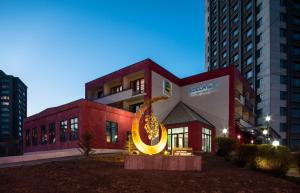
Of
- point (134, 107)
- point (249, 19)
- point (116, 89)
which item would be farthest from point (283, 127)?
point (116, 89)

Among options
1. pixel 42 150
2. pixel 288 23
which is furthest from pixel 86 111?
pixel 288 23

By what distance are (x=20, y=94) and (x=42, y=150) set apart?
16535 centimetres

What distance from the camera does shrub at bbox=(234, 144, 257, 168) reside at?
20.5m

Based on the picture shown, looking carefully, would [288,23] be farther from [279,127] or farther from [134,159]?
[134,159]

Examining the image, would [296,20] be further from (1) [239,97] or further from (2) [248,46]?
(1) [239,97]

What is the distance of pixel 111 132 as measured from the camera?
35344 mm

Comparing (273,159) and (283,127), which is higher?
(283,127)

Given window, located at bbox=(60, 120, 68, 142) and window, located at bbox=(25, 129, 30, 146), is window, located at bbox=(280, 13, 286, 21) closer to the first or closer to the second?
window, located at bbox=(60, 120, 68, 142)

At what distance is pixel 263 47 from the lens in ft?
221

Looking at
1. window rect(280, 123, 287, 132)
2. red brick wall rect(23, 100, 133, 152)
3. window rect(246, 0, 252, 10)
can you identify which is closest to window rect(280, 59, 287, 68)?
window rect(280, 123, 287, 132)

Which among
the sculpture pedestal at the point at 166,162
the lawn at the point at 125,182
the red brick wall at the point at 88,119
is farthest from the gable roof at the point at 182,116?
the lawn at the point at 125,182

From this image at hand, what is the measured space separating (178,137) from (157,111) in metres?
4.82

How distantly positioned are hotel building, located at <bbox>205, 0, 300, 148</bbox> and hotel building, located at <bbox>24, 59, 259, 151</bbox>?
826 inches

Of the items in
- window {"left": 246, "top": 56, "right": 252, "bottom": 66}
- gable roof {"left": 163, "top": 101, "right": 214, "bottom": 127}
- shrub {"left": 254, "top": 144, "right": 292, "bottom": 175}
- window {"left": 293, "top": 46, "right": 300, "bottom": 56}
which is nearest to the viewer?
shrub {"left": 254, "top": 144, "right": 292, "bottom": 175}
